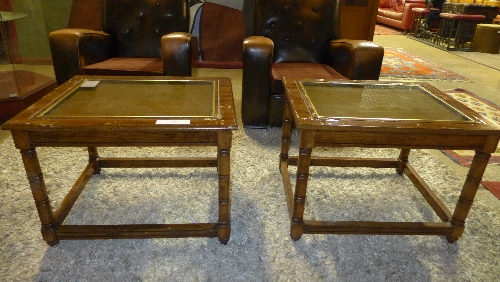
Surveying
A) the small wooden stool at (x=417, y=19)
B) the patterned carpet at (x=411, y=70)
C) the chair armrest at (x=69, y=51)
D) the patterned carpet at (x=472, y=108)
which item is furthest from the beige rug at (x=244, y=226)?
the small wooden stool at (x=417, y=19)

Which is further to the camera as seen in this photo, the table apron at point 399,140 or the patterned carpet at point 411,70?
the patterned carpet at point 411,70

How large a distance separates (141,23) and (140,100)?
1399 millimetres

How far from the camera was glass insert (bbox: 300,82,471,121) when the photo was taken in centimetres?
133

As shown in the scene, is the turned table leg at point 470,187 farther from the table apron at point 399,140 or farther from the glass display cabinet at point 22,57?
the glass display cabinet at point 22,57

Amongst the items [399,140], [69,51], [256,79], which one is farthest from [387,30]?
[399,140]

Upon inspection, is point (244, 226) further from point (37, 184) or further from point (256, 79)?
point (256, 79)

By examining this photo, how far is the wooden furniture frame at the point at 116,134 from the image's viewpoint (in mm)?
1151

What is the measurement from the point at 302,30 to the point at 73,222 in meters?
1.96

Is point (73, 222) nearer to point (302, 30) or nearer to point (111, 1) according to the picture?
point (111, 1)

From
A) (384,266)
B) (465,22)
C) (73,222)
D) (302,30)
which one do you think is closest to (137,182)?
(73,222)

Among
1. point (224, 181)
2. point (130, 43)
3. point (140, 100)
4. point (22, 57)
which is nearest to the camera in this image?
point (224, 181)

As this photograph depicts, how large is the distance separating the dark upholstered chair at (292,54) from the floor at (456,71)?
1.56 feet

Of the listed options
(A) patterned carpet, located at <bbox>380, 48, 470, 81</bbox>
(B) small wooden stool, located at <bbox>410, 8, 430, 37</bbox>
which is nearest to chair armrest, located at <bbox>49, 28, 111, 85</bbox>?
(A) patterned carpet, located at <bbox>380, 48, 470, 81</bbox>

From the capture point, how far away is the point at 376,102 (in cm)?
148
